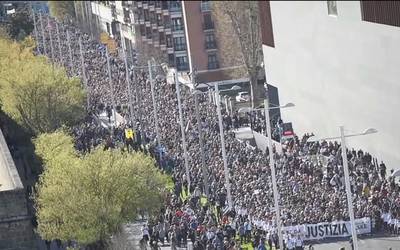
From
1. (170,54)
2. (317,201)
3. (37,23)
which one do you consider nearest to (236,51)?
(170,54)

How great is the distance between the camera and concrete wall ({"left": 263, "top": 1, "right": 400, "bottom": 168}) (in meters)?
59.3

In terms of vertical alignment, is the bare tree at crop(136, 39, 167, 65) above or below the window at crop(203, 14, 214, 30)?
below

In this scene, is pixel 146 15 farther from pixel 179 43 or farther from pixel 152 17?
pixel 179 43

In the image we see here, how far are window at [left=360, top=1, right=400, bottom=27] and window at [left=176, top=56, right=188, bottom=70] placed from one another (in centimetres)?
5261

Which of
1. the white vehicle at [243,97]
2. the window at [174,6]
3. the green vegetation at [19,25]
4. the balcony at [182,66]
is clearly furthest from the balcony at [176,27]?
the white vehicle at [243,97]

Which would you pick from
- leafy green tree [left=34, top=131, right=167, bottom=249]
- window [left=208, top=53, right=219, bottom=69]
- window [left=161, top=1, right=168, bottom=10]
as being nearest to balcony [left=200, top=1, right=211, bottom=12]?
window [left=208, top=53, right=219, bottom=69]

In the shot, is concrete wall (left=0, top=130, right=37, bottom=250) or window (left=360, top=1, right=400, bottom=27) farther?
window (left=360, top=1, right=400, bottom=27)

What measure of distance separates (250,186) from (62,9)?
9737 centimetres

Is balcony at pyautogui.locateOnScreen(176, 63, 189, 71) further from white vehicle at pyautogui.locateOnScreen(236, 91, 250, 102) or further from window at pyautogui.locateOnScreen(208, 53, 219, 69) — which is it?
white vehicle at pyautogui.locateOnScreen(236, 91, 250, 102)

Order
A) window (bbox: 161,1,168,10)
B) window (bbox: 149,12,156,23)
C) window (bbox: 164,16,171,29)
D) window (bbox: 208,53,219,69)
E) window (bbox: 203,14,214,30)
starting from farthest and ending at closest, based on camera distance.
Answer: window (bbox: 149,12,156,23) → window (bbox: 161,1,168,10) → window (bbox: 164,16,171,29) → window (bbox: 208,53,219,69) → window (bbox: 203,14,214,30)

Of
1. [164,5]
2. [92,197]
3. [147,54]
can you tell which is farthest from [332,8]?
[147,54]

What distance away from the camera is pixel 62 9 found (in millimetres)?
148250

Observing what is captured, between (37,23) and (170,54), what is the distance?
50.8 ft

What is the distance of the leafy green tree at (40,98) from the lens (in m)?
69.5
